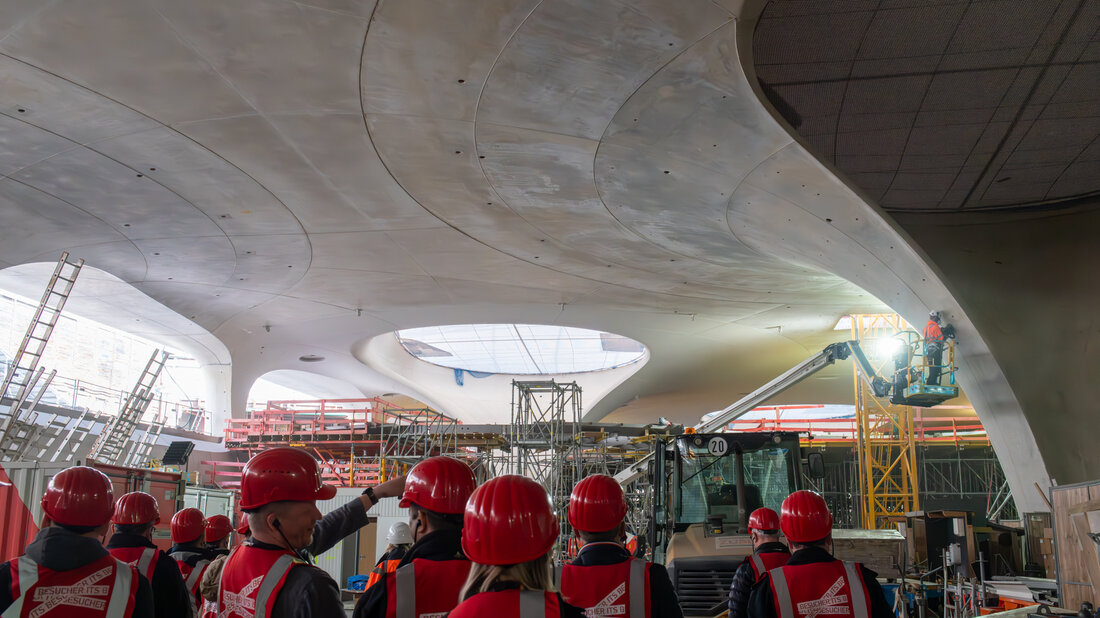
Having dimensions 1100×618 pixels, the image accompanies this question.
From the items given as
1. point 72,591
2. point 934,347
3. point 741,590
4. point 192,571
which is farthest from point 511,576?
point 934,347

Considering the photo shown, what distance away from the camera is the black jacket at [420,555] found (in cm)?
332

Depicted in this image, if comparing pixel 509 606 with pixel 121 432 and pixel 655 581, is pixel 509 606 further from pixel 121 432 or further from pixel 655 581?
pixel 121 432

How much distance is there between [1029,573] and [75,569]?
1907cm

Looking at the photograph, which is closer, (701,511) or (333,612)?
(333,612)

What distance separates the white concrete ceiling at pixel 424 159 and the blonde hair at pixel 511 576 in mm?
8087

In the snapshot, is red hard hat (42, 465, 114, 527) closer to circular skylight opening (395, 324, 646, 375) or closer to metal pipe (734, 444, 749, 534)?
metal pipe (734, 444, 749, 534)

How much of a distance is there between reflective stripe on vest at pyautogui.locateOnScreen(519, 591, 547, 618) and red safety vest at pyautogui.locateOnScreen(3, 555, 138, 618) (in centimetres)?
245

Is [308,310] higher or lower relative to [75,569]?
higher

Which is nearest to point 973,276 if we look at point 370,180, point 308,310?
point 370,180

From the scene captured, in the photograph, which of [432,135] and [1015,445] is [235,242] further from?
[1015,445]

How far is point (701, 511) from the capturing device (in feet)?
32.9

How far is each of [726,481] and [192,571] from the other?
6171 mm

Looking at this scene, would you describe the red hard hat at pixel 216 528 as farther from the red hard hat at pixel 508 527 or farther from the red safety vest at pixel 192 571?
the red hard hat at pixel 508 527

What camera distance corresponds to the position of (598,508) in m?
4.57
